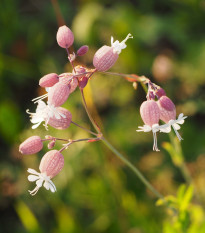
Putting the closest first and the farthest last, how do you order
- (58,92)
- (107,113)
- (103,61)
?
(58,92) → (103,61) → (107,113)

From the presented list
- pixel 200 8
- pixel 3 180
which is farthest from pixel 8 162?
pixel 200 8

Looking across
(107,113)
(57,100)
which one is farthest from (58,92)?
(107,113)

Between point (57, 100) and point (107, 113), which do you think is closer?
point (57, 100)

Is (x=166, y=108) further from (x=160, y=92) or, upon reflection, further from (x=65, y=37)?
(x=65, y=37)

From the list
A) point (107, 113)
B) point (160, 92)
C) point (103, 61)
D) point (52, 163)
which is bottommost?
point (52, 163)

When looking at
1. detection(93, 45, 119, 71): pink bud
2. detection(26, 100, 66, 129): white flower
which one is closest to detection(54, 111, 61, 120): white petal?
detection(26, 100, 66, 129): white flower

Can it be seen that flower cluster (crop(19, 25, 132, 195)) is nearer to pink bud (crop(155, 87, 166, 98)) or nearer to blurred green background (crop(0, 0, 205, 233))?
pink bud (crop(155, 87, 166, 98))

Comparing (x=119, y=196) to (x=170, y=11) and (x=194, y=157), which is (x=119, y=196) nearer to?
(x=194, y=157)
